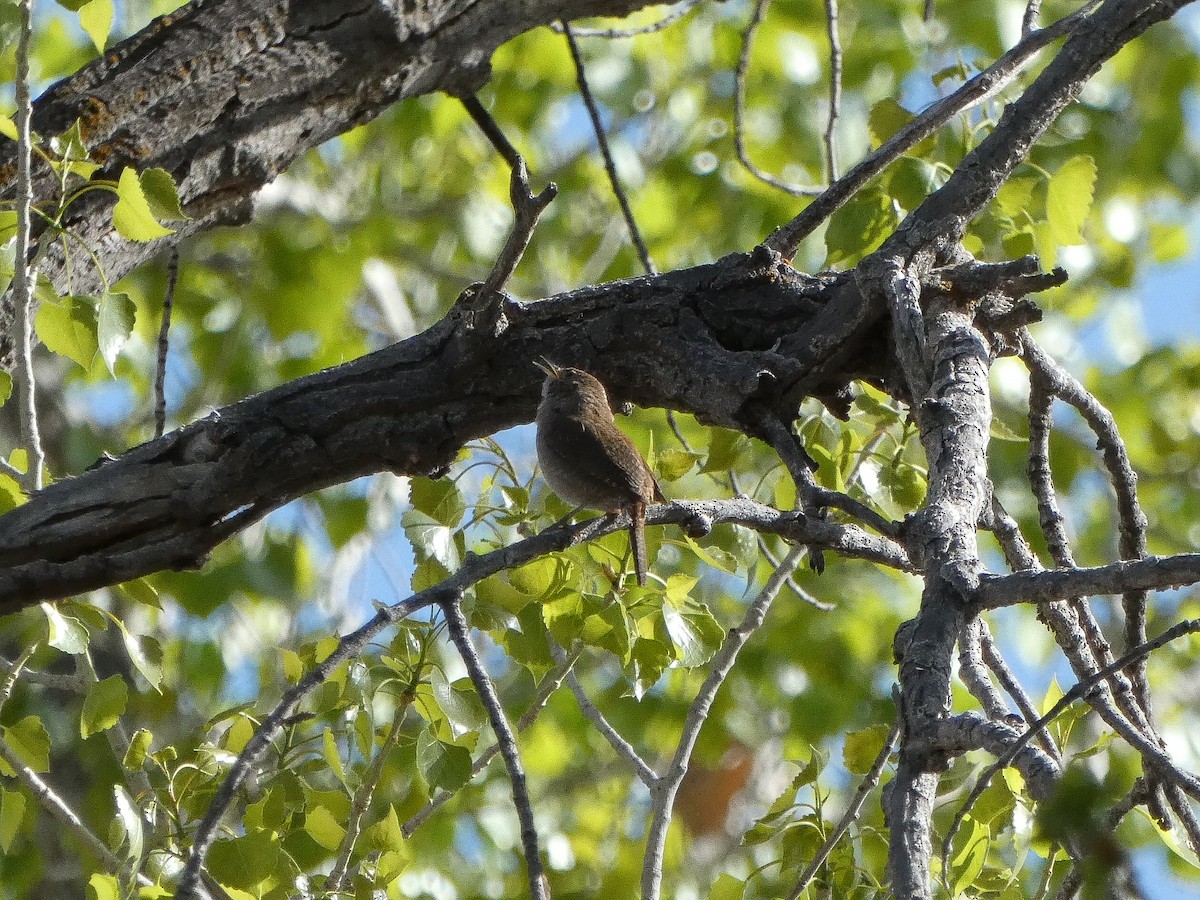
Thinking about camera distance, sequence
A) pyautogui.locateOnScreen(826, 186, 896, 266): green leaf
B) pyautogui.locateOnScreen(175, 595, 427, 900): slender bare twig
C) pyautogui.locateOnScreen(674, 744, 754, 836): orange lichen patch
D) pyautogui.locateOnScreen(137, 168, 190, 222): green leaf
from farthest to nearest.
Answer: pyautogui.locateOnScreen(674, 744, 754, 836): orange lichen patch
pyautogui.locateOnScreen(826, 186, 896, 266): green leaf
pyautogui.locateOnScreen(137, 168, 190, 222): green leaf
pyautogui.locateOnScreen(175, 595, 427, 900): slender bare twig

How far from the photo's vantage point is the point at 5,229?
229 cm

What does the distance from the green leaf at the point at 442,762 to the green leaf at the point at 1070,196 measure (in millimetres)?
1665

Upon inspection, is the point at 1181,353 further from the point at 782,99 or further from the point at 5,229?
the point at 5,229

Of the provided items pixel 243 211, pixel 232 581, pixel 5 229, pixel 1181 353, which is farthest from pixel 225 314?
pixel 1181 353

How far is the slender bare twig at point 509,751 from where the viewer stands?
1465 mm

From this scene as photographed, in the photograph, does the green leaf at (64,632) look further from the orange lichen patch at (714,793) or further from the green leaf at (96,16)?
the orange lichen patch at (714,793)

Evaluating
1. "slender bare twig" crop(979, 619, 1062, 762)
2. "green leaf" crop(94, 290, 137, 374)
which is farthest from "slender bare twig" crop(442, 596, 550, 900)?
"green leaf" crop(94, 290, 137, 374)

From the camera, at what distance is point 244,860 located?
2.07 m

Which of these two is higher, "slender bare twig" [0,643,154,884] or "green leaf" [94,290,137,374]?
"green leaf" [94,290,137,374]

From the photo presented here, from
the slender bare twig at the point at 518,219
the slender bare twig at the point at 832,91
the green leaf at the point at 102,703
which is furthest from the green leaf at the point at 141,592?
the slender bare twig at the point at 832,91

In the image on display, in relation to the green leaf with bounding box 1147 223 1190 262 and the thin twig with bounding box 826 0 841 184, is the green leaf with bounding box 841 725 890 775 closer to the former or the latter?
the thin twig with bounding box 826 0 841 184

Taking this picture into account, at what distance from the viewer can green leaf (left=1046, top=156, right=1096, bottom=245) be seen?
8.70 ft

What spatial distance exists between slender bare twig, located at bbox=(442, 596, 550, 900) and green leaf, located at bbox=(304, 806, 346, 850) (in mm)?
639

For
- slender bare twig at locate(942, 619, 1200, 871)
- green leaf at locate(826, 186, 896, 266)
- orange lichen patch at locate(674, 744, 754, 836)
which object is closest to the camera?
slender bare twig at locate(942, 619, 1200, 871)
